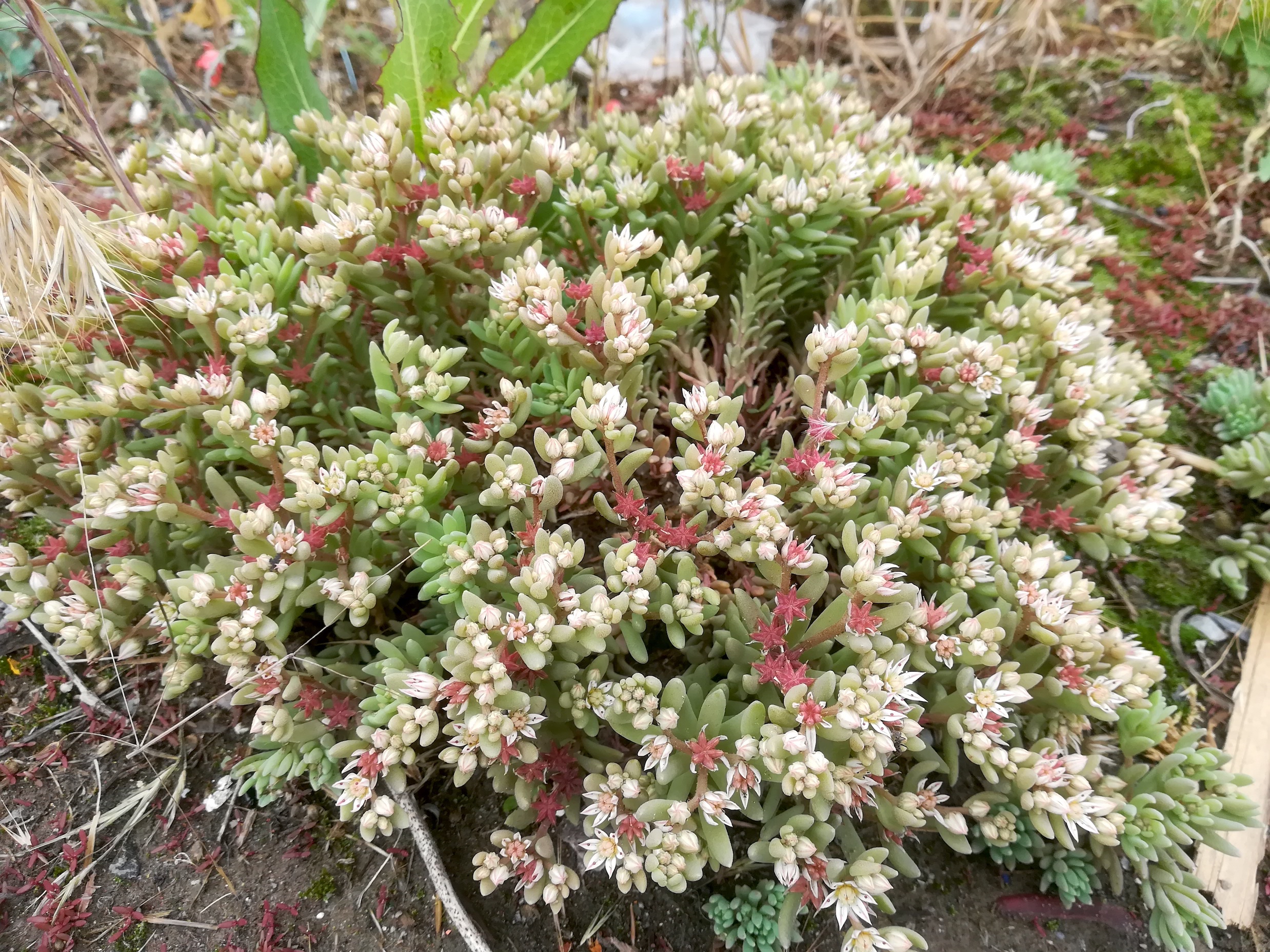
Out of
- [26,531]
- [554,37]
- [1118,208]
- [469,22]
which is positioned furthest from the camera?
[1118,208]

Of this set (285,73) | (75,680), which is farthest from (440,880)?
(285,73)

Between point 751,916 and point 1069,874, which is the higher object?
point 1069,874

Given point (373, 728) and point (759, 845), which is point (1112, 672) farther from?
point (373, 728)

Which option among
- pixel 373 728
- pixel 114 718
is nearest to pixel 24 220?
pixel 114 718

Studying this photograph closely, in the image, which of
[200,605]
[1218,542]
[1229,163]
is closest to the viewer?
[200,605]

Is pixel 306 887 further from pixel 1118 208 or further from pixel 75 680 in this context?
pixel 1118 208

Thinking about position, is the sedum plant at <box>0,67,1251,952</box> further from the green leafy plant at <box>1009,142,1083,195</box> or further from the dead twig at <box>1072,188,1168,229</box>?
the dead twig at <box>1072,188,1168,229</box>

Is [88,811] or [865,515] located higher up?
[865,515]
